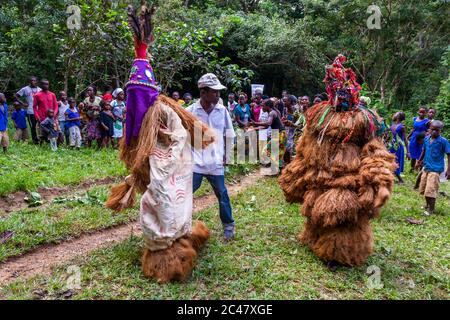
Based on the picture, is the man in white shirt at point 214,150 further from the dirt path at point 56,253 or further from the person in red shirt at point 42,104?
the person in red shirt at point 42,104

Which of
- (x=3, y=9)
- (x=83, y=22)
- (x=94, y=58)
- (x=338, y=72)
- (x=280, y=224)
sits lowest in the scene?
(x=280, y=224)

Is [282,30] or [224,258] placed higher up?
[282,30]

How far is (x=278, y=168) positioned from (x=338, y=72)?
485 centimetres

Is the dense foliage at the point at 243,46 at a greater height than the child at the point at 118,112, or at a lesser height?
greater

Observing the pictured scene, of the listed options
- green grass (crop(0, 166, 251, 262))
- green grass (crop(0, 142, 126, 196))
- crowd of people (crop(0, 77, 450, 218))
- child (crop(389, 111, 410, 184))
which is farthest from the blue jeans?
child (crop(389, 111, 410, 184))

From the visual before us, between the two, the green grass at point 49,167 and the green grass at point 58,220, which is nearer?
the green grass at point 58,220

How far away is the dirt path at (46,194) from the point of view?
19.2ft

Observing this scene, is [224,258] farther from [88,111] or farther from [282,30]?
[282,30]

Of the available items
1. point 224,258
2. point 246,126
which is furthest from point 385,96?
point 224,258

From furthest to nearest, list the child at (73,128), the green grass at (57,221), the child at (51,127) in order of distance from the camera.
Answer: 1. the child at (73,128)
2. the child at (51,127)
3. the green grass at (57,221)

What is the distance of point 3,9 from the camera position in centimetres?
1384

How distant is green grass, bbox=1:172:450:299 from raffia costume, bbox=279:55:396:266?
0.96ft

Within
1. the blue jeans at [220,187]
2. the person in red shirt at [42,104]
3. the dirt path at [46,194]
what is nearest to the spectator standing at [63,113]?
the person in red shirt at [42,104]

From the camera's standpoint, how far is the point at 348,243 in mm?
4184
